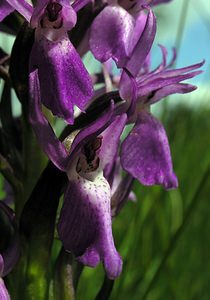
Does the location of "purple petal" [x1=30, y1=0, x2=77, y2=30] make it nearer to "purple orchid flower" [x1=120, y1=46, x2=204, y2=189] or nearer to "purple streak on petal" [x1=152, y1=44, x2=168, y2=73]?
"purple orchid flower" [x1=120, y1=46, x2=204, y2=189]

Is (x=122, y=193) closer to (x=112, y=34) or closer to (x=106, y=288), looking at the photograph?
(x=106, y=288)

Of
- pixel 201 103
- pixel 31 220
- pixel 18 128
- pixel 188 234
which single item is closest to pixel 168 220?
pixel 188 234

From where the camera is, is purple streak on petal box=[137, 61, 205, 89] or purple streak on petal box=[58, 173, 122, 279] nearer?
purple streak on petal box=[58, 173, 122, 279]

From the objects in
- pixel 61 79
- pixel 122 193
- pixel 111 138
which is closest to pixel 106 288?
pixel 122 193

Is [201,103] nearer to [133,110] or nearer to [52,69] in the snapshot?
[133,110]

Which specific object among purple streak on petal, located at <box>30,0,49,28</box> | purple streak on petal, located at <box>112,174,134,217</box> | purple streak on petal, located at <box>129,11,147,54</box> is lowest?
purple streak on petal, located at <box>112,174,134,217</box>

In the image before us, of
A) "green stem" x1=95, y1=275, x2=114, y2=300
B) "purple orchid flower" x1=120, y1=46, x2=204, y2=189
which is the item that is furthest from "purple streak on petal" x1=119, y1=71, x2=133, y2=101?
"green stem" x1=95, y1=275, x2=114, y2=300

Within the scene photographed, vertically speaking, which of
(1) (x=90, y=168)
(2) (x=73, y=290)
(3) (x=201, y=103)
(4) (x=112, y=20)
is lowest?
(3) (x=201, y=103)
